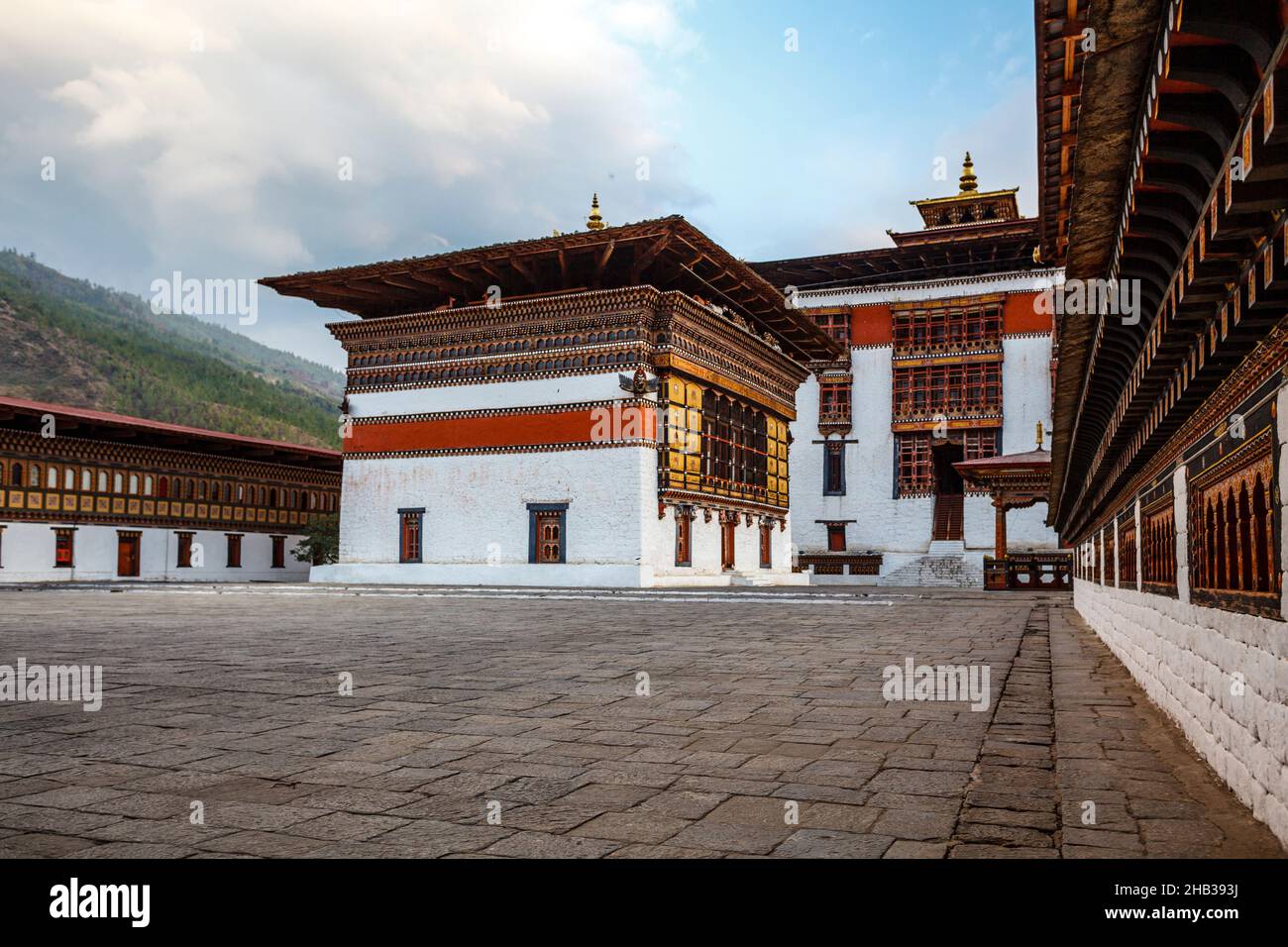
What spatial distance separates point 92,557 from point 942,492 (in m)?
31.8

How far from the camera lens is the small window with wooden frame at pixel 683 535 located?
29.5 meters

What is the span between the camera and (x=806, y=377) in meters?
40.1

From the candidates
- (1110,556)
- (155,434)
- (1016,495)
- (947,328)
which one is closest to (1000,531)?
(1016,495)

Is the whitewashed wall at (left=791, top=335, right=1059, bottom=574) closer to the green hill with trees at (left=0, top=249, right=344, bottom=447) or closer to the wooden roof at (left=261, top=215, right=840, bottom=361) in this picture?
the wooden roof at (left=261, top=215, right=840, bottom=361)

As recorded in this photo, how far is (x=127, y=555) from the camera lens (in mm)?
36594

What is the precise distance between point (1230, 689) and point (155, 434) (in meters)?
37.9

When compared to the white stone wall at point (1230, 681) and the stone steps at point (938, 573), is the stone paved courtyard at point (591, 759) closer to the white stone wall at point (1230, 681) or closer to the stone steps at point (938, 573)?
the white stone wall at point (1230, 681)

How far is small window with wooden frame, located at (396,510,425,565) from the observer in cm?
3116

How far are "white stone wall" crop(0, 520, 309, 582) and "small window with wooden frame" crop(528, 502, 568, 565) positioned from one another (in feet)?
50.1

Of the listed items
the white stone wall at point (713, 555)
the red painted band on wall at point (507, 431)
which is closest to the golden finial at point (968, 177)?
the white stone wall at point (713, 555)

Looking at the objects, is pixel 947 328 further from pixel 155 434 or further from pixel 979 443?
pixel 155 434

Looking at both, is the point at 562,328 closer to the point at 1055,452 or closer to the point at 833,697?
the point at 1055,452

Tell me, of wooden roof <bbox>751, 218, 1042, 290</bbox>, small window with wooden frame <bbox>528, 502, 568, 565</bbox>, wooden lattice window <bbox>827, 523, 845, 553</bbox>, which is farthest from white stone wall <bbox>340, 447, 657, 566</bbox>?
wooden roof <bbox>751, 218, 1042, 290</bbox>
